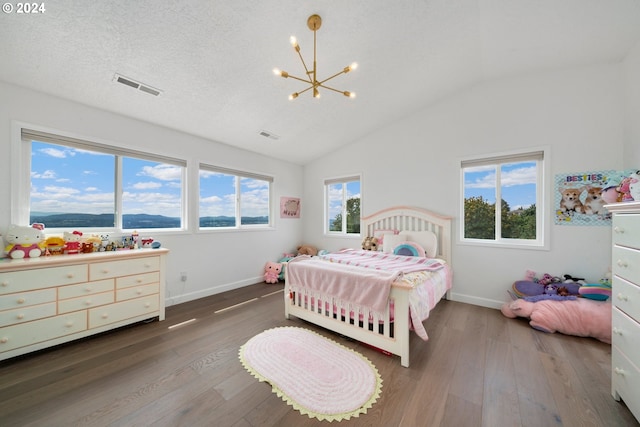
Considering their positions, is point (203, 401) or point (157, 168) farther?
point (157, 168)

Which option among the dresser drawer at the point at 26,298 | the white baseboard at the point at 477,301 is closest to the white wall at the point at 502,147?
the white baseboard at the point at 477,301

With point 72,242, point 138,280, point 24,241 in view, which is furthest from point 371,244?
point 24,241

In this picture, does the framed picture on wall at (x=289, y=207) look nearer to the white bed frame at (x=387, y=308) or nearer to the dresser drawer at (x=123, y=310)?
the white bed frame at (x=387, y=308)

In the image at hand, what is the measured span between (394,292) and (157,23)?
9.56 ft

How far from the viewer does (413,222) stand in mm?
3705

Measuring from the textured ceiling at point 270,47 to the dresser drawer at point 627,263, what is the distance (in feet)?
6.86

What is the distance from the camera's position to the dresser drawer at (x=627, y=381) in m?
1.29

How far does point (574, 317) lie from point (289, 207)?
4264mm

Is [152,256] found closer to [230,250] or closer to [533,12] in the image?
[230,250]

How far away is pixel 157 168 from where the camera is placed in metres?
3.19

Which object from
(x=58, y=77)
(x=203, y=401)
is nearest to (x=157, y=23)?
(x=58, y=77)

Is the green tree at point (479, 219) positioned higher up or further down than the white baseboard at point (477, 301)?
higher up

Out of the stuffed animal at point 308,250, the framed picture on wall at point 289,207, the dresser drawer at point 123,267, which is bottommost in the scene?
the stuffed animal at point 308,250

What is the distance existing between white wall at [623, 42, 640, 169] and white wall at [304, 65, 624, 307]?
0.09 meters
